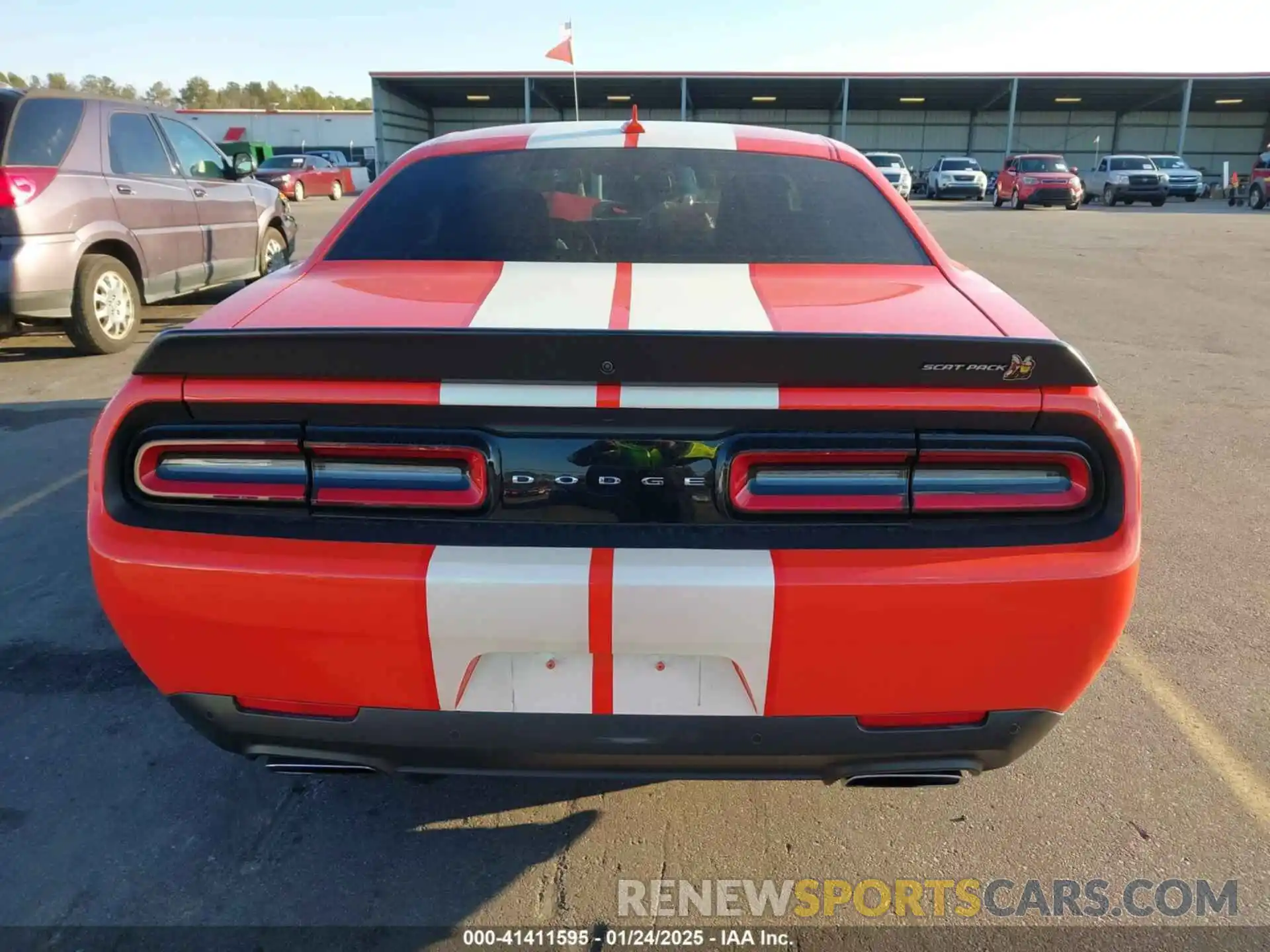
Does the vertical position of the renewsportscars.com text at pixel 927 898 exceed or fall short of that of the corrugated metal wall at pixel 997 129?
it falls short

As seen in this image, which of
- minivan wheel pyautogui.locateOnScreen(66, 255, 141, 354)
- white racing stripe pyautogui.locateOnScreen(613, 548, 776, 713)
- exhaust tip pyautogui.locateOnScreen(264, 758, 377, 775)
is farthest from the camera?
minivan wheel pyautogui.locateOnScreen(66, 255, 141, 354)

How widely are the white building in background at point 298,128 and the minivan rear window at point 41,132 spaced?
40.1 m

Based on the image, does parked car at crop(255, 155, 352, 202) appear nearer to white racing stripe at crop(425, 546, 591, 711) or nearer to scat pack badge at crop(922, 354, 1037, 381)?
white racing stripe at crop(425, 546, 591, 711)

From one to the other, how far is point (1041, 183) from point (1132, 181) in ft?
14.6

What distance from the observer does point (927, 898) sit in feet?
6.59

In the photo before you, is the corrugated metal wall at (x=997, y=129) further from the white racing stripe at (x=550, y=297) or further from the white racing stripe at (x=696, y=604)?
the white racing stripe at (x=696, y=604)

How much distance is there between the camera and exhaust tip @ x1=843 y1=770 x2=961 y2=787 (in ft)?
5.80

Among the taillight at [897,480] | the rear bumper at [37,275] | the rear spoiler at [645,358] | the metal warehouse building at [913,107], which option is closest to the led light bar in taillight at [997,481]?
the taillight at [897,480]

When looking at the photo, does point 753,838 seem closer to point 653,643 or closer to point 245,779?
point 653,643

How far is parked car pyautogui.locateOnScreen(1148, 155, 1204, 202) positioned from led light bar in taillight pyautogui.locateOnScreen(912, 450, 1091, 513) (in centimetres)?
3504

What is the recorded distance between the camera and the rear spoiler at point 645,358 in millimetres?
1601

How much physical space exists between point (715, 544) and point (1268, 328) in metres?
9.31

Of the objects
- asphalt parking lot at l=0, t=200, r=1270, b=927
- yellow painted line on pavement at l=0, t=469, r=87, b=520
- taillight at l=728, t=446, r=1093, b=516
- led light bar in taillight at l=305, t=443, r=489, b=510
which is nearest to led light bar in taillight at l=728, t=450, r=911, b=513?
taillight at l=728, t=446, r=1093, b=516

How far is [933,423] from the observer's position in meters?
1.64
